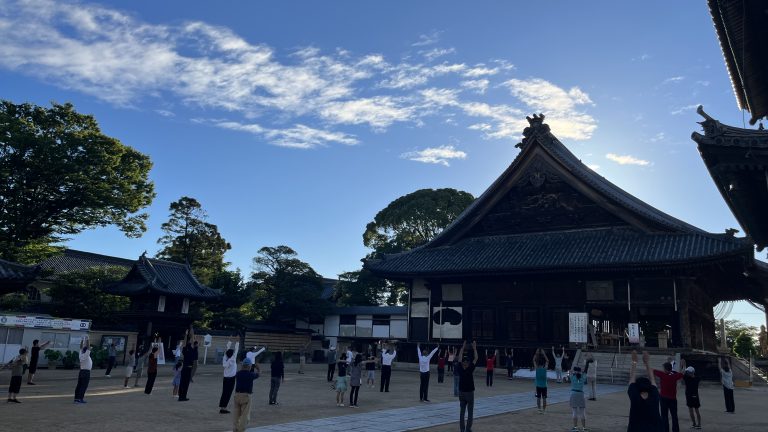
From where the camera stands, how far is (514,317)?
33.6m

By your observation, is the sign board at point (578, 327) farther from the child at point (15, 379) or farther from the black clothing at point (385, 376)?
the child at point (15, 379)

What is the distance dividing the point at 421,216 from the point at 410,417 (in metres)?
46.2

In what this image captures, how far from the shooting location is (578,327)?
99.1ft

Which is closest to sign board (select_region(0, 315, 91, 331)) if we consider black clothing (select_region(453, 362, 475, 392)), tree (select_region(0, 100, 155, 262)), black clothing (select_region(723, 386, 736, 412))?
tree (select_region(0, 100, 155, 262))

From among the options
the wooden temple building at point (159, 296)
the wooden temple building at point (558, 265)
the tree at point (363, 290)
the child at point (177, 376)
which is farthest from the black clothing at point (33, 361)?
the tree at point (363, 290)

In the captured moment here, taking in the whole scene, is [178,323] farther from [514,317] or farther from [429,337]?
[514,317]

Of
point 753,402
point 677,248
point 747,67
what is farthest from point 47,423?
point 677,248

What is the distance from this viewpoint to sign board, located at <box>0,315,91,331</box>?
28.5 m

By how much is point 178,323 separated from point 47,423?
32.4 m

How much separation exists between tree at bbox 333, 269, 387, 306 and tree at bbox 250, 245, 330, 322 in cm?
430

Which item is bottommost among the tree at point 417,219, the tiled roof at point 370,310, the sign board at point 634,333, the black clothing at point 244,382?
the black clothing at point 244,382

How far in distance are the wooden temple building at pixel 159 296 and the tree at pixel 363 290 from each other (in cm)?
1670

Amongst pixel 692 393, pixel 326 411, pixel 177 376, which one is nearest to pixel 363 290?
pixel 177 376

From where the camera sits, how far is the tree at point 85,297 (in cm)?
3975
